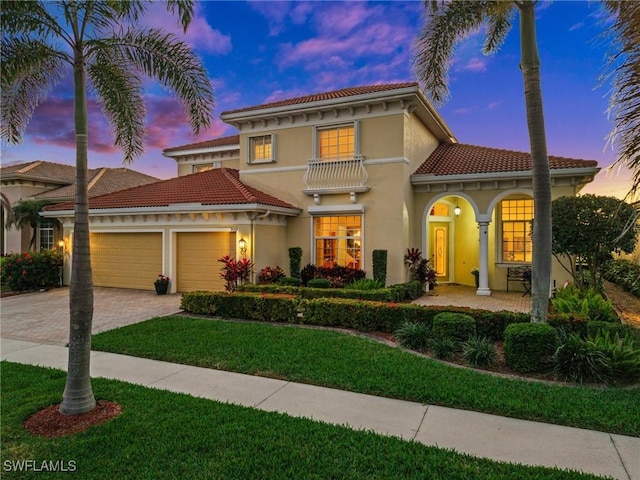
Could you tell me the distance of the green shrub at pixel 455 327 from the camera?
6.74 m

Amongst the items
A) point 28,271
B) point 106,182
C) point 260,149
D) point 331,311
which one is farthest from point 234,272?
point 106,182

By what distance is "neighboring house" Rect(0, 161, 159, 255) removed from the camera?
1927 centimetres

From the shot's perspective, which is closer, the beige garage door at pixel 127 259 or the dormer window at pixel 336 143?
the dormer window at pixel 336 143

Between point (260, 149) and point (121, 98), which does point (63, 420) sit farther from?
point (260, 149)

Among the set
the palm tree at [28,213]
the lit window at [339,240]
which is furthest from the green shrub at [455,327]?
the palm tree at [28,213]

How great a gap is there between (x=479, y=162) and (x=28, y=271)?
1894 centimetres

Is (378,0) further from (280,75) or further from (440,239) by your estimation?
(440,239)

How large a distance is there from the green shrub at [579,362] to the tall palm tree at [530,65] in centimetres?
101

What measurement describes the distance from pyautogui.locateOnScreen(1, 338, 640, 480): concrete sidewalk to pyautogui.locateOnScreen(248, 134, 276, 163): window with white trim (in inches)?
426

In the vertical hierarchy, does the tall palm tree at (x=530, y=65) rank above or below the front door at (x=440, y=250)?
above

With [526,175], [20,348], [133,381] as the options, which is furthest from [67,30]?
[526,175]

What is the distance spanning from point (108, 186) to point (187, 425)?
22616 millimetres

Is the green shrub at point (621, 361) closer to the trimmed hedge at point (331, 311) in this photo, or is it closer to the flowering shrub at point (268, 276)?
the trimmed hedge at point (331, 311)

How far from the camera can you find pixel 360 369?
5676 millimetres
